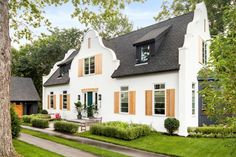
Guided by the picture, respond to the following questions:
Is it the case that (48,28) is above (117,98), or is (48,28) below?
above

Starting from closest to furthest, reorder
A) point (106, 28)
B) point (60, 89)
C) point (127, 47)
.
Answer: point (127, 47) < point (60, 89) < point (106, 28)

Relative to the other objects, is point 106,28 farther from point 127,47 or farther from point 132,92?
point 132,92

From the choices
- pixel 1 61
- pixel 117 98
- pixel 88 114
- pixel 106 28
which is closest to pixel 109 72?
pixel 117 98

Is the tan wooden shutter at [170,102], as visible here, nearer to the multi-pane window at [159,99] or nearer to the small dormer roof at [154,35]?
the multi-pane window at [159,99]

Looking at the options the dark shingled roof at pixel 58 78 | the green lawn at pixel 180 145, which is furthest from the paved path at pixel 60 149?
the dark shingled roof at pixel 58 78

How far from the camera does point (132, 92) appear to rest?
20.7 m

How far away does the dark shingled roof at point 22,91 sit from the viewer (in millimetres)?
34394

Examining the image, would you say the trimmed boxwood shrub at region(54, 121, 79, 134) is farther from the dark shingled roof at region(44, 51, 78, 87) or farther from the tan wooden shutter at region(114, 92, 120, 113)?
the dark shingled roof at region(44, 51, 78, 87)

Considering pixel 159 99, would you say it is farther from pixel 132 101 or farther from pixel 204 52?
pixel 204 52

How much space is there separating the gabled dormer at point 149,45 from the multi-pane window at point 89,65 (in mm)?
5628

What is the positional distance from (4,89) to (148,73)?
1132cm

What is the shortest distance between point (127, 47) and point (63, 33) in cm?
2025

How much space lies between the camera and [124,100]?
70.8ft

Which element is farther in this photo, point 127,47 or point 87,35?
point 87,35
